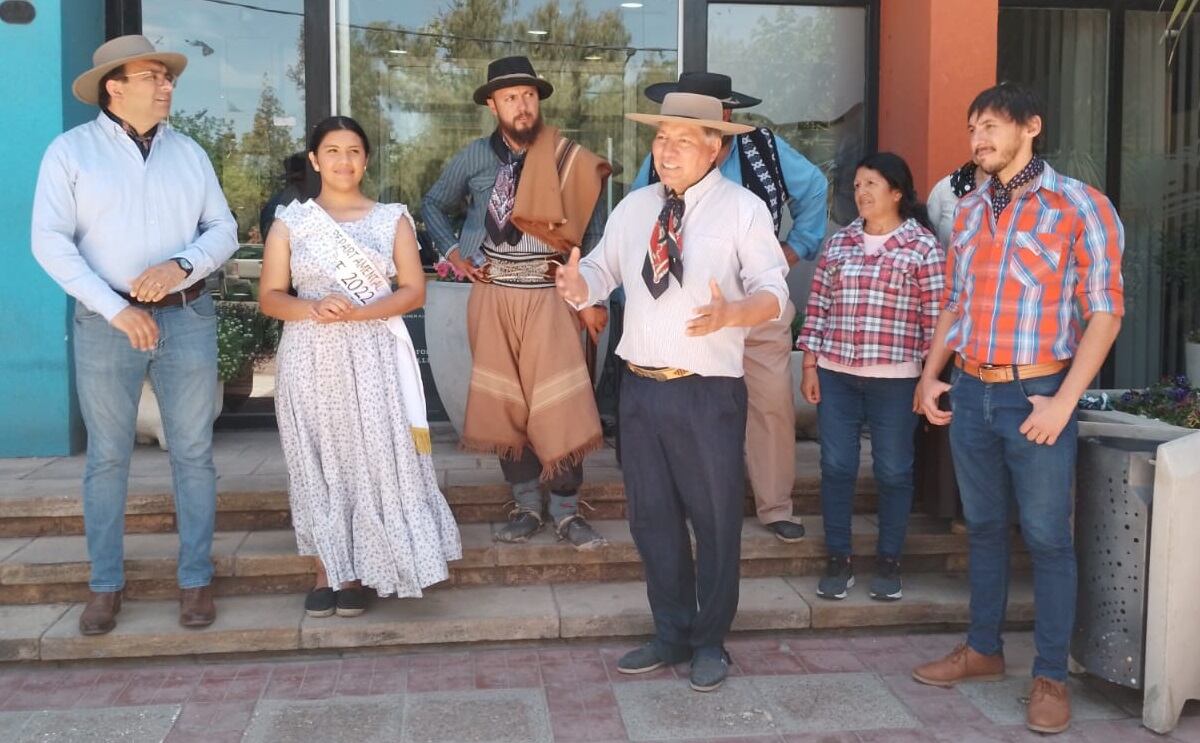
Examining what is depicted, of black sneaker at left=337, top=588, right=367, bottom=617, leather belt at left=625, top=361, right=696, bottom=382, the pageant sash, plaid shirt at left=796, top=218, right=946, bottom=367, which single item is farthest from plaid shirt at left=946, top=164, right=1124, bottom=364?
black sneaker at left=337, top=588, right=367, bottom=617

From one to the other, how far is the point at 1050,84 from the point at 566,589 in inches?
194

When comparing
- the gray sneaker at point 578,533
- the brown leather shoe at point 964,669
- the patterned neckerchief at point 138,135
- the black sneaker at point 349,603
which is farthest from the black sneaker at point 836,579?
the patterned neckerchief at point 138,135

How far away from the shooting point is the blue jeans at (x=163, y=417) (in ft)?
13.0

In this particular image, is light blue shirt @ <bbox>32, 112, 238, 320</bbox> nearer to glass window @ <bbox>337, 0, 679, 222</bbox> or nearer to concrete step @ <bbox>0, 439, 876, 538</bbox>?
concrete step @ <bbox>0, 439, 876, 538</bbox>

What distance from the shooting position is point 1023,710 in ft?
12.2

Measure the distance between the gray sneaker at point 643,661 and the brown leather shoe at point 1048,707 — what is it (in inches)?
45.6

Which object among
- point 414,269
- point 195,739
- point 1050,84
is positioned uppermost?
point 1050,84

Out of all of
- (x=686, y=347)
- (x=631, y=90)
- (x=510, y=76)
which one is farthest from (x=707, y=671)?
(x=631, y=90)

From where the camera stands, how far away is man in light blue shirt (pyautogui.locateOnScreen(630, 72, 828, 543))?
15.3ft

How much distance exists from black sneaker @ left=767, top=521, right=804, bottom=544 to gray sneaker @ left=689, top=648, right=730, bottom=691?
0.92 m

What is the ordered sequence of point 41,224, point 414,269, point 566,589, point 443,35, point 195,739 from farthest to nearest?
point 443,35 < point 566,589 < point 414,269 < point 41,224 < point 195,739

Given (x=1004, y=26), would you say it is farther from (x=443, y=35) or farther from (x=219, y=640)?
(x=219, y=640)

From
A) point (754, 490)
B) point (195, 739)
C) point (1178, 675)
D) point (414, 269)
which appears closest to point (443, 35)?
point (414, 269)

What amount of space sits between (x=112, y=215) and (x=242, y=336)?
2595mm
